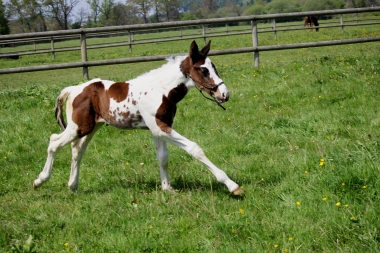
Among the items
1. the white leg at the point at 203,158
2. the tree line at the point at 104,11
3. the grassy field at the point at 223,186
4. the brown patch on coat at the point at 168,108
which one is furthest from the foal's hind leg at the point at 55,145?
the tree line at the point at 104,11

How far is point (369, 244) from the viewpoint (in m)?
2.99

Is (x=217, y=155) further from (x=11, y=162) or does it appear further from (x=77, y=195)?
(x=11, y=162)

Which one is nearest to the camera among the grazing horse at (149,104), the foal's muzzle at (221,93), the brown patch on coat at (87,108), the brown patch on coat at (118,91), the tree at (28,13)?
the foal's muzzle at (221,93)

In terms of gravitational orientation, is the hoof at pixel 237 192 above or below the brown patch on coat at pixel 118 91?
below

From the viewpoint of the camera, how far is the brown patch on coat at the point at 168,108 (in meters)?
4.62

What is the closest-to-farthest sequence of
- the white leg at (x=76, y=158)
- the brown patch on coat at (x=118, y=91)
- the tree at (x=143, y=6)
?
the brown patch on coat at (x=118, y=91), the white leg at (x=76, y=158), the tree at (x=143, y=6)

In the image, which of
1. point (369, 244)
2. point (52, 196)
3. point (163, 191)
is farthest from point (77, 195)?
point (369, 244)

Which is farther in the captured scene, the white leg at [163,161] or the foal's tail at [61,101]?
the foal's tail at [61,101]

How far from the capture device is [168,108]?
4676 millimetres

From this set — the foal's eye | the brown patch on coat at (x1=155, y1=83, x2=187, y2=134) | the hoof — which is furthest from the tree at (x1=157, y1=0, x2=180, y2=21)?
the hoof

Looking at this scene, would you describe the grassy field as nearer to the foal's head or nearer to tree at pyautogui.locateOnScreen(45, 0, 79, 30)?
the foal's head

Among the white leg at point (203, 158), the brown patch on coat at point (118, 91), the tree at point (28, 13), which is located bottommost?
the white leg at point (203, 158)

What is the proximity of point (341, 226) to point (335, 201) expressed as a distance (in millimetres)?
509

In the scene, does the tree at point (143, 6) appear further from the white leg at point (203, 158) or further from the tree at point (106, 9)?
the white leg at point (203, 158)
